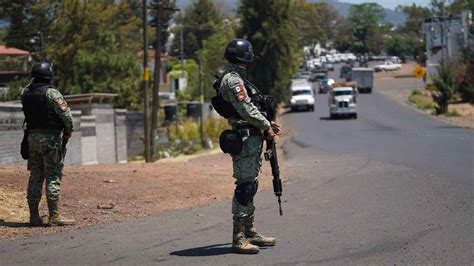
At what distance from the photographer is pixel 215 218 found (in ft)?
36.4

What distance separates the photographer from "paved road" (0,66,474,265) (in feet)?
26.0

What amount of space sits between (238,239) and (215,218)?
3.06m

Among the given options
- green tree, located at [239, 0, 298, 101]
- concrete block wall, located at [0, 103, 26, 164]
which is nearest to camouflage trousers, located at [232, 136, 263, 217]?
concrete block wall, located at [0, 103, 26, 164]

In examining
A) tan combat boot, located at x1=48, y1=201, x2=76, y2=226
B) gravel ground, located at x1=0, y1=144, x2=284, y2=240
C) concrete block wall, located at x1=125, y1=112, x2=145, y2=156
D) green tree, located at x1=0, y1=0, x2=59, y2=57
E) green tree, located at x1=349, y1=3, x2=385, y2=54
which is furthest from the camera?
green tree, located at x1=349, y1=3, x2=385, y2=54

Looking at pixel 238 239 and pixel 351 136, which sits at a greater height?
pixel 238 239

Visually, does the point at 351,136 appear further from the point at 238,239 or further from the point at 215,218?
the point at 238,239

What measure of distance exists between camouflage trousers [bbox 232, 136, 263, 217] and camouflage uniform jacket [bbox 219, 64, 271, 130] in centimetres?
20

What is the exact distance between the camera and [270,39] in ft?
198

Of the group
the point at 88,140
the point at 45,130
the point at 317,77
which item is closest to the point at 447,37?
the point at 317,77

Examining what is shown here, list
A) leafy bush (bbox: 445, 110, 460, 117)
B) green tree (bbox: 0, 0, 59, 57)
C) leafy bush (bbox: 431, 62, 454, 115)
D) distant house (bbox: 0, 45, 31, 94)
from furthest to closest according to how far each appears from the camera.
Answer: leafy bush (bbox: 431, 62, 454, 115) < leafy bush (bbox: 445, 110, 460, 117) < green tree (bbox: 0, 0, 59, 57) < distant house (bbox: 0, 45, 31, 94)

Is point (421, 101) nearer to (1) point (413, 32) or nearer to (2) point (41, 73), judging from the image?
(2) point (41, 73)

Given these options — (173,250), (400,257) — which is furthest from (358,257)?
(173,250)

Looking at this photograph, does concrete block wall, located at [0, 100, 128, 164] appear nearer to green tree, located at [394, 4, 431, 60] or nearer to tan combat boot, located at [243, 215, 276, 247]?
tan combat boot, located at [243, 215, 276, 247]

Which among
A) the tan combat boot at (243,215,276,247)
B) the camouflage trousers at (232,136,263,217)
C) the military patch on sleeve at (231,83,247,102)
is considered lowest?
the tan combat boot at (243,215,276,247)
